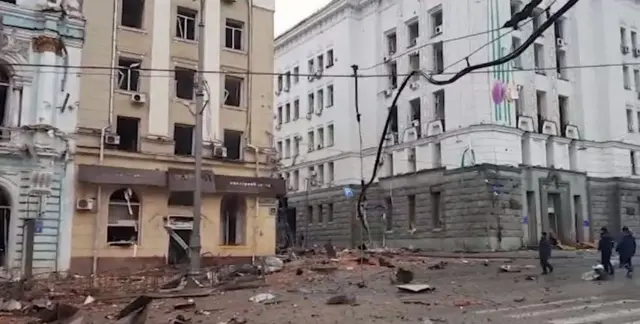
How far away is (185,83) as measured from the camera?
2719cm

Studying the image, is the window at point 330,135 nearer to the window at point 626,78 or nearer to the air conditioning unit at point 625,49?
the window at point 626,78

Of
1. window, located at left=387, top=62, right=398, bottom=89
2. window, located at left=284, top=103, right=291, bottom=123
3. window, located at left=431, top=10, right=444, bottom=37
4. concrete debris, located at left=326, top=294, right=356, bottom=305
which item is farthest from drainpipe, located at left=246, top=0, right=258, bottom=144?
window, located at left=284, top=103, right=291, bottom=123

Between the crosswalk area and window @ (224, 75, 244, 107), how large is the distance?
18294 mm

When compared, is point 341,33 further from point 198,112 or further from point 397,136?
point 198,112

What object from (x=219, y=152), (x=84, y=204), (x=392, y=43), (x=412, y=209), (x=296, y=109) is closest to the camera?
(x=84, y=204)

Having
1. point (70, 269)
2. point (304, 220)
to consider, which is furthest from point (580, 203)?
point (70, 269)

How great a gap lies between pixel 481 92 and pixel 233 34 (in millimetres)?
17743

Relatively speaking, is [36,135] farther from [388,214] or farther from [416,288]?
[388,214]

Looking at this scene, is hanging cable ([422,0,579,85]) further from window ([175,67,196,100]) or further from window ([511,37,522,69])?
window ([511,37,522,69])

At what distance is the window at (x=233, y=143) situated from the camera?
27.8m

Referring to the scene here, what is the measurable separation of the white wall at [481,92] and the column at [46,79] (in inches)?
982

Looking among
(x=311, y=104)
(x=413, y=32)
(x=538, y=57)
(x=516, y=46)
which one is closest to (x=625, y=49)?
(x=538, y=57)

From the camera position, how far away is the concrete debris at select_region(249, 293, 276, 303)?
1516cm

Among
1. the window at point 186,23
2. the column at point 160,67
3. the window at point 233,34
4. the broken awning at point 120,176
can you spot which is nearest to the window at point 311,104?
the window at point 233,34
